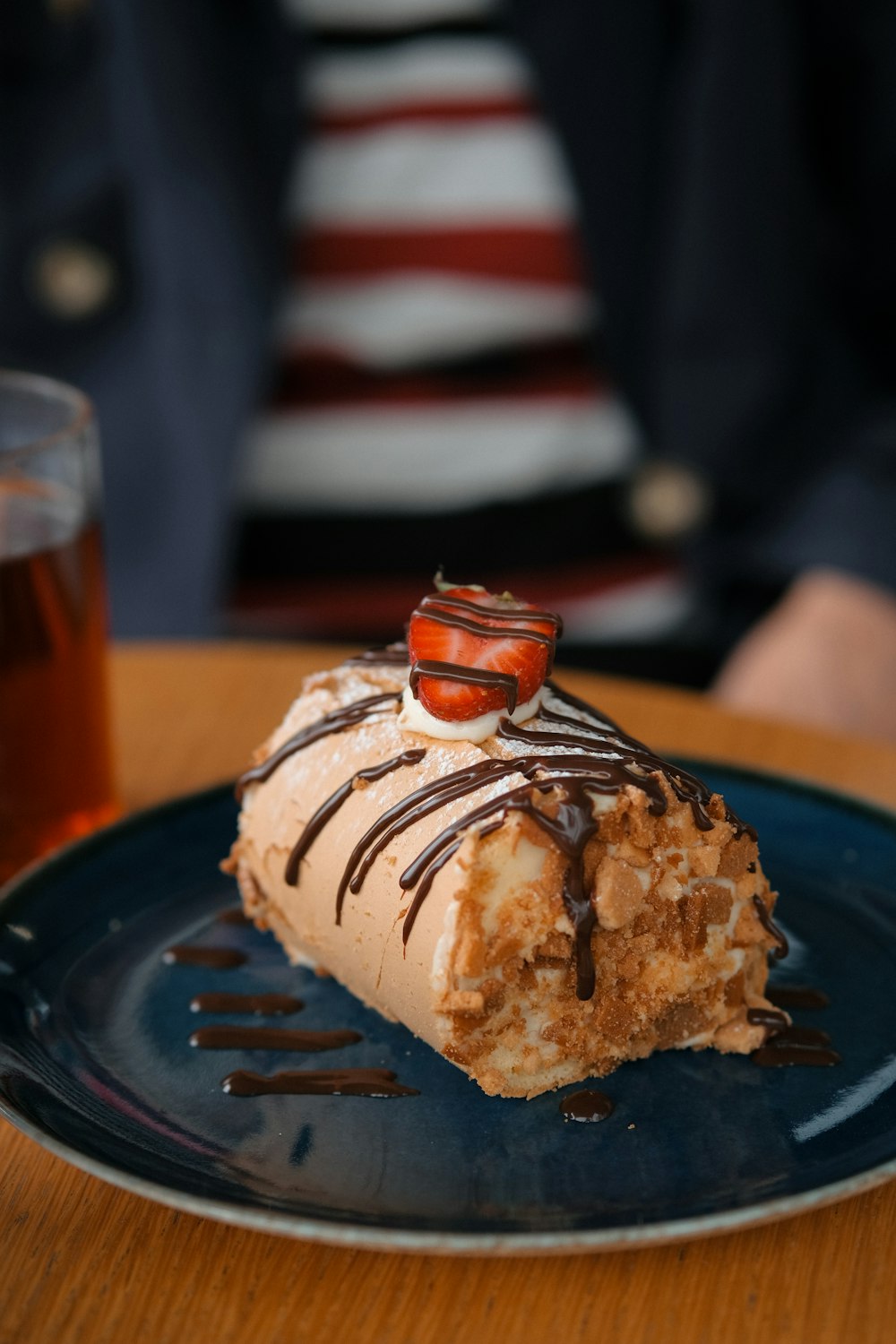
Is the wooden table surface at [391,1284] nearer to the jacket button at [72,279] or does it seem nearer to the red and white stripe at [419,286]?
the red and white stripe at [419,286]

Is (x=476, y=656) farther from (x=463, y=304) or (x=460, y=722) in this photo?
(x=463, y=304)

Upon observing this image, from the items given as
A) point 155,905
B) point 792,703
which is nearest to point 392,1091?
point 155,905

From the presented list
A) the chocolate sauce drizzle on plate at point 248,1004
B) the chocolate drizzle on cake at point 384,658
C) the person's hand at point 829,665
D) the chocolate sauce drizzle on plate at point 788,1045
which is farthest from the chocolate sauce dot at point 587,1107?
the person's hand at point 829,665

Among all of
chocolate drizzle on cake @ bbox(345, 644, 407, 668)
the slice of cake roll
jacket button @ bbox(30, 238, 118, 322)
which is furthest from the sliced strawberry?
jacket button @ bbox(30, 238, 118, 322)

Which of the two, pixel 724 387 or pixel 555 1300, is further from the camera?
pixel 724 387

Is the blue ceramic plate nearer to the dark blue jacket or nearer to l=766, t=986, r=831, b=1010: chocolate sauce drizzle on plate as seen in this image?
l=766, t=986, r=831, b=1010: chocolate sauce drizzle on plate

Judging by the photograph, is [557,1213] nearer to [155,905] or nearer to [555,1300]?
[555,1300]
